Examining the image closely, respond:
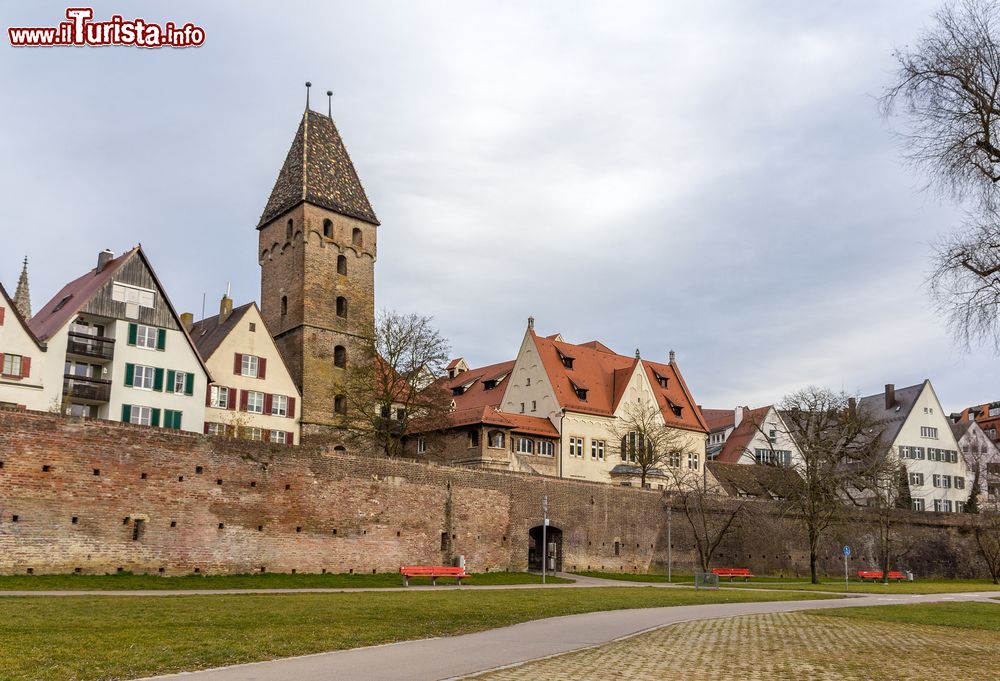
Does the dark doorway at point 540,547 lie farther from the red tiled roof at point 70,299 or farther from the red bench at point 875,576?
the red tiled roof at point 70,299

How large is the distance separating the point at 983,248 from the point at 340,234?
45.8 m

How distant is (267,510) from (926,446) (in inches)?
2611

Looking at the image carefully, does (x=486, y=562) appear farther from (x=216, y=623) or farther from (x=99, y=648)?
(x=99, y=648)

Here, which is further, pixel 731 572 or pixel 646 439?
pixel 646 439

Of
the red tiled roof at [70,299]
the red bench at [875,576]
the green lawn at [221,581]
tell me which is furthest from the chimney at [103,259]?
the red bench at [875,576]

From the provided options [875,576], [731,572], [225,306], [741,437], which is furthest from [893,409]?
[225,306]

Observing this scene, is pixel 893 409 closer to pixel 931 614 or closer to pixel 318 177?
pixel 318 177

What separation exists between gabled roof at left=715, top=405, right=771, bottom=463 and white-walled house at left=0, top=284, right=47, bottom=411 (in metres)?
56.7

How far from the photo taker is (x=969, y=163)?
19.5 m

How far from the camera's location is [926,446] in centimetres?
8419

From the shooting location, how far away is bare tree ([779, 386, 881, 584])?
53469 mm

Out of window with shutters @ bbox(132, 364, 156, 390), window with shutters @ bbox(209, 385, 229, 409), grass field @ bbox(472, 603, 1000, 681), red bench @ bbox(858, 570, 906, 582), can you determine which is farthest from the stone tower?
grass field @ bbox(472, 603, 1000, 681)

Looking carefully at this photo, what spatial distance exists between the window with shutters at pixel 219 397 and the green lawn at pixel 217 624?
83.5 feet

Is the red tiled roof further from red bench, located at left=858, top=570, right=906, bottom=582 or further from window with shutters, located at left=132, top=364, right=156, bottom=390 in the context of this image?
red bench, located at left=858, top=570, right=906, bottom=582
